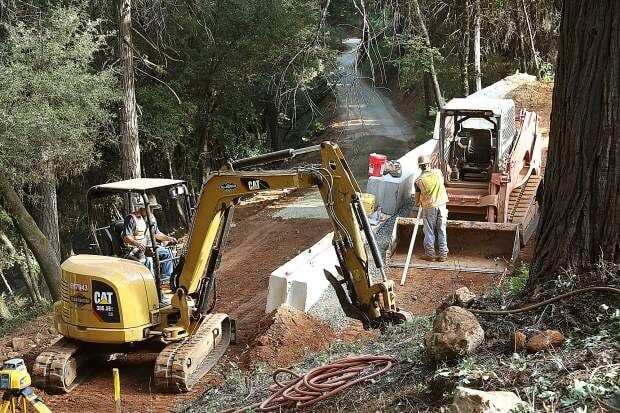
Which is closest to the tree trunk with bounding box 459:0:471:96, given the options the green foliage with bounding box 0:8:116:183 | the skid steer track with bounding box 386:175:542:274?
the skid steer track with bounding box 386:175:542:274

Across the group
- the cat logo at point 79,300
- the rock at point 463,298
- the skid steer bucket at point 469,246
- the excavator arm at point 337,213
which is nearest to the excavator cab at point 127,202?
the excavator arm at point 337,213

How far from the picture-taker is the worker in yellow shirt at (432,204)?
11.7 m

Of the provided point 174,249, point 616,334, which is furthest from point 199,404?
point 616,334

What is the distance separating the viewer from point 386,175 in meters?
15.5

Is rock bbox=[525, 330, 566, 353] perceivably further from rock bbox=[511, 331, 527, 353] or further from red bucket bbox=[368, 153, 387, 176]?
red bucket bbox=[368, 153, 387, 176]

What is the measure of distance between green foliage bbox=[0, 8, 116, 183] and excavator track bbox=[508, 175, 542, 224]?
30.9 ft

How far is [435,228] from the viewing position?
39.2 ft

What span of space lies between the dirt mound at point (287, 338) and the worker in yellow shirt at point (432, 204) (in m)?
2.93

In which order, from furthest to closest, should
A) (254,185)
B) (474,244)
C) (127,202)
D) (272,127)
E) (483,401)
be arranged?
(272,127) → (474,244) → (127,202) → (254,185) → (483,401)

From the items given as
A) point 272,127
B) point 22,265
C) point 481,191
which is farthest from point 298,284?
point 272,127

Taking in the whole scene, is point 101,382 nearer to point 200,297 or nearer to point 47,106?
point 200,297

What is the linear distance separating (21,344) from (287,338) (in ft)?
15.4

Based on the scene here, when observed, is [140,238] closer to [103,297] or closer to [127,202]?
[127,202]

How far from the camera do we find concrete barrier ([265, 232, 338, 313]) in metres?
10.1
